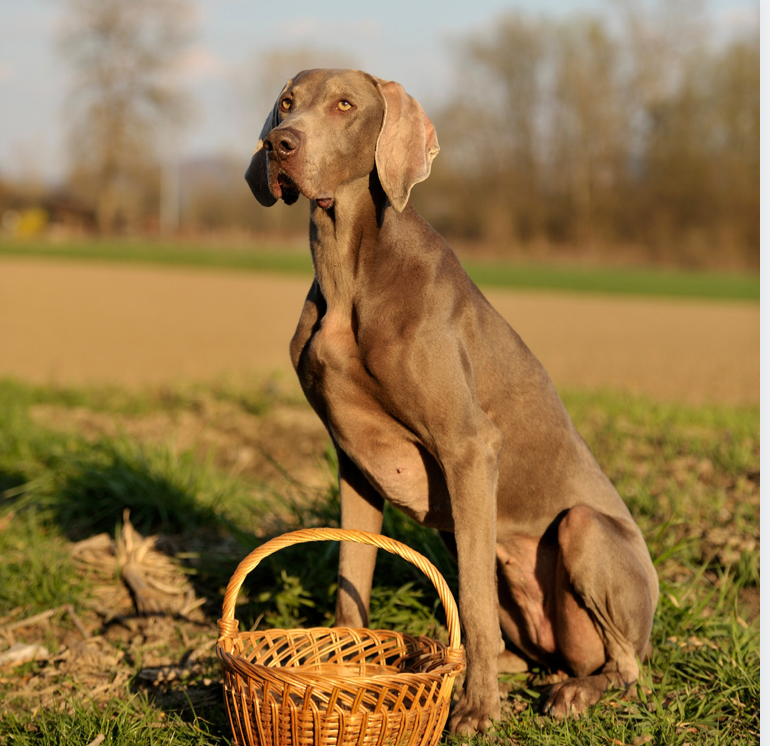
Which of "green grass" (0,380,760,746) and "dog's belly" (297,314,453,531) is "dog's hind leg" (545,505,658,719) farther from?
"dog's belly" (297,314,453,531)

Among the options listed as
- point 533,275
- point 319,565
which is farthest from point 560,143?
point 319,565

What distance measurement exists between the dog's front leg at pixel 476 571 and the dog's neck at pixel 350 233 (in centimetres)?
65

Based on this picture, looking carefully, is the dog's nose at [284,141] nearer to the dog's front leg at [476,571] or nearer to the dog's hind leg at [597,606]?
the dog's front leg at [476,571]

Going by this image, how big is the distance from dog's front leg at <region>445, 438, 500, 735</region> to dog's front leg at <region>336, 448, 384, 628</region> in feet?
1.47

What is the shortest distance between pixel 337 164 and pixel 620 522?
62.8 inches

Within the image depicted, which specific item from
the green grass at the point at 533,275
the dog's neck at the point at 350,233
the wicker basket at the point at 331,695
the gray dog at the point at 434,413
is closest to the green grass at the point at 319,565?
the gray dog at the point at 434,413

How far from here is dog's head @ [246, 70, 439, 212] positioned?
2473 millimetres

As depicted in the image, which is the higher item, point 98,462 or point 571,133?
point 571,133

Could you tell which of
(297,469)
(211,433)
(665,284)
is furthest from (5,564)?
(665,284)

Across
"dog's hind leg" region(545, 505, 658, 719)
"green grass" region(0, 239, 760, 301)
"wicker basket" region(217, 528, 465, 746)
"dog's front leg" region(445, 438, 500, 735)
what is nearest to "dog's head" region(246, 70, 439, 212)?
"dog's front leg" region(445, 438, 500, 735)

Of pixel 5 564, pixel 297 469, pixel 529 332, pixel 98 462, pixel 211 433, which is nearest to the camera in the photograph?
pixel 5 564

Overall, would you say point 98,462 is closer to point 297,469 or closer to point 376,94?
point 297,469

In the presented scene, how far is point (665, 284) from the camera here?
30.4m

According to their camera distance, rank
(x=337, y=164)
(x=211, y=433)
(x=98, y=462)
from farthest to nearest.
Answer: (x=211, y=433), (x=98, y=462), (x=337, y=164)
